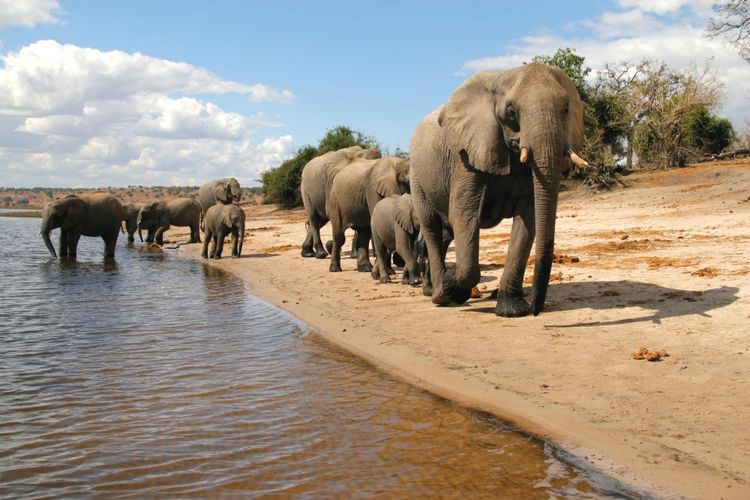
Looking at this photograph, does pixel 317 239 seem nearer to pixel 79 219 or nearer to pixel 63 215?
pixel 79 219

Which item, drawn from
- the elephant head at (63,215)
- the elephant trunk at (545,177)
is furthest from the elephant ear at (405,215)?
the elephant head at (63,215)

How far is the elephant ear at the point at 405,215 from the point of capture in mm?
11672

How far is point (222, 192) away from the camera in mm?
27203

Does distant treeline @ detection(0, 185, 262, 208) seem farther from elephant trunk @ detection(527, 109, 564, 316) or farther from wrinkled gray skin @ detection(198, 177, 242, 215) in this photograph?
elephant trunk @ detection(527, 109, 564, 316)

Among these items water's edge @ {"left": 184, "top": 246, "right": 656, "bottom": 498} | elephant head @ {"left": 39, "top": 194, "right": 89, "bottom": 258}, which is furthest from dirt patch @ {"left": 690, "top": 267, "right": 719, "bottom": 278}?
elephant head @ {"left": 39, "top": 194, "right": 89, "bottom": 258}

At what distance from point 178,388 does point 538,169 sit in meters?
4.03

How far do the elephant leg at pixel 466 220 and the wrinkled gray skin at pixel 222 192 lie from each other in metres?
18.5

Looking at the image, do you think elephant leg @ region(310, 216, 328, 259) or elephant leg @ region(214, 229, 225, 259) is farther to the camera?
elephant leg @ region(214, 229, 225, 259)

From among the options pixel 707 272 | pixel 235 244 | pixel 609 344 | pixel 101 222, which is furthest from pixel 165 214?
pixel 609 344

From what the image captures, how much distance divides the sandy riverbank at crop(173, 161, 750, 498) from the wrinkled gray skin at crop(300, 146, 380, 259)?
3.13m

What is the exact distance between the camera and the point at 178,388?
6.71 m

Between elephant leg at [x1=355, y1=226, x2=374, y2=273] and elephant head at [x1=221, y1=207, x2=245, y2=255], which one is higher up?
elephant head at [x1=221, y1=207, x2=245, y2=255]

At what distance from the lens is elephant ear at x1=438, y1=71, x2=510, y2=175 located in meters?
8.58

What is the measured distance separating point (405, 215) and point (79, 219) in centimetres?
1279
